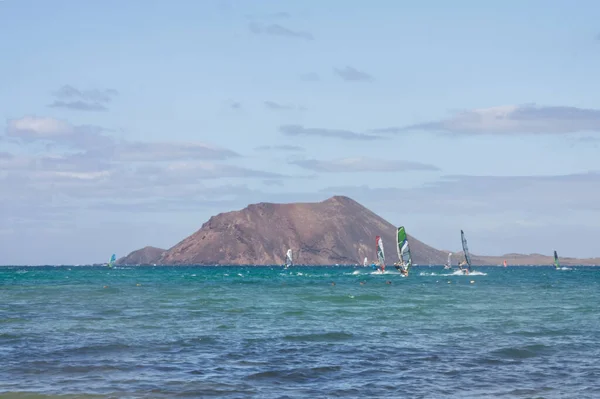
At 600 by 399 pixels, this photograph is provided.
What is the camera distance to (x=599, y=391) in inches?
965

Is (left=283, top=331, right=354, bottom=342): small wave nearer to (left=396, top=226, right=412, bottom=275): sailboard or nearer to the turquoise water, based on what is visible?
the turquoise water

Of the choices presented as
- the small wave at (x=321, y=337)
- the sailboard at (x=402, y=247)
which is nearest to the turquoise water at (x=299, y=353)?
the small wave at (x=321, y=337)

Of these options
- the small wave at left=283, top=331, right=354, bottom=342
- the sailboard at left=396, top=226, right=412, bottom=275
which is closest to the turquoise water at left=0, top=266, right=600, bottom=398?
the small wave at left=283, top=331, right=354, bottom=342

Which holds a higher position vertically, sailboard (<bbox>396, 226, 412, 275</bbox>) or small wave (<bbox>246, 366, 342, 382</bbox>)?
sailboard (<bbox>396, 226, 412, 275</bbox>)

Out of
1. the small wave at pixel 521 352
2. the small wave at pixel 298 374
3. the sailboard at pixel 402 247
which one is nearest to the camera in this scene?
the small wave at pixel 298 374

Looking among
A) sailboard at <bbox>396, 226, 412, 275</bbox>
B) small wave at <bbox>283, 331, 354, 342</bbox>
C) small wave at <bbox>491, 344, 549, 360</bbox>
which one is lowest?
small wave at <bbox>491, 344, 549, 360</bbox>

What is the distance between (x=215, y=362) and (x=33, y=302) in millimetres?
43455

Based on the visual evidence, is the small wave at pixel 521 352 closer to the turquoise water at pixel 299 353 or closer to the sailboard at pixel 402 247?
the turquoise water at pixel 299 353

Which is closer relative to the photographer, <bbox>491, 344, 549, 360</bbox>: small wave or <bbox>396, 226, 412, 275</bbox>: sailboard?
<bbox>491, 344, 549, 360</bbox>: small wave

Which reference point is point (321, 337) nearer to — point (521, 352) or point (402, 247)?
point (521, 352)

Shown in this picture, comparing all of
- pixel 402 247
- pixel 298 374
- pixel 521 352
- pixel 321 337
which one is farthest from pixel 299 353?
pixel 402 247

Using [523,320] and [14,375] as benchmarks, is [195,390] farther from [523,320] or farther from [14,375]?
[523,320]

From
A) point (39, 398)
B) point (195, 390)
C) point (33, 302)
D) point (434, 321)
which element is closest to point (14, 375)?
point (39, 398)

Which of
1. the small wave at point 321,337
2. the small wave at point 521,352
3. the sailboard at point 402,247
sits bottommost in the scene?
the small wave at point 521,352
